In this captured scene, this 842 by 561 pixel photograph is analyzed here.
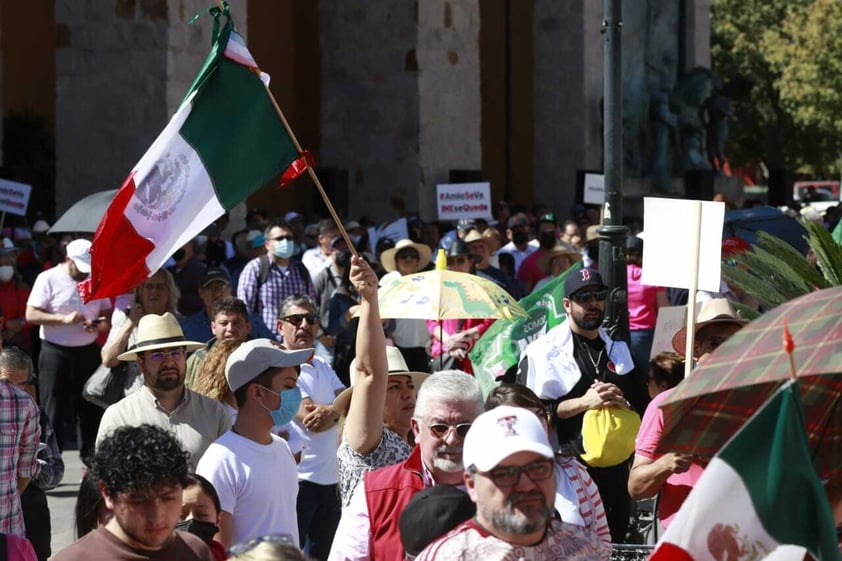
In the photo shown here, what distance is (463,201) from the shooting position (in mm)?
20719

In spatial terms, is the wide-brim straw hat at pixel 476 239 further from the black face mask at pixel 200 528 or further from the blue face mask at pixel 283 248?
the black face mask at pixel 200 528

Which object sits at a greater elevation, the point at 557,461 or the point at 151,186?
the point at 151,186

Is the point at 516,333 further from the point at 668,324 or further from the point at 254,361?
the point at 254,361

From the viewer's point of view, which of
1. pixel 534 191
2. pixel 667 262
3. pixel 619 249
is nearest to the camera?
pixel 667 262

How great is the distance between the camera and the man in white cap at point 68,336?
1245 centimetres

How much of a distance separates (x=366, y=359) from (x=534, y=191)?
80.6 feet

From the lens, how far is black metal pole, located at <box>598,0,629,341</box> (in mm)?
10039

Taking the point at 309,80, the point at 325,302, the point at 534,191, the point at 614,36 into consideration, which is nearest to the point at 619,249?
the point at 614,36

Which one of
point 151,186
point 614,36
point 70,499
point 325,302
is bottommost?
point 70,499

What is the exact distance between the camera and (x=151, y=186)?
7.12m

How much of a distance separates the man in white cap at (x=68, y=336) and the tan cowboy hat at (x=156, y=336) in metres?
4.77

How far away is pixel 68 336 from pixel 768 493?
956 cm

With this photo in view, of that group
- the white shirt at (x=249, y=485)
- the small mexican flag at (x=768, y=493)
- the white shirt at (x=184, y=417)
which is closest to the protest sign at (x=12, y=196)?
the white shirt at (x=184, y=417)

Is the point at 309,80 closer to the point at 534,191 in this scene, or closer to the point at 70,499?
the point at 534,191
